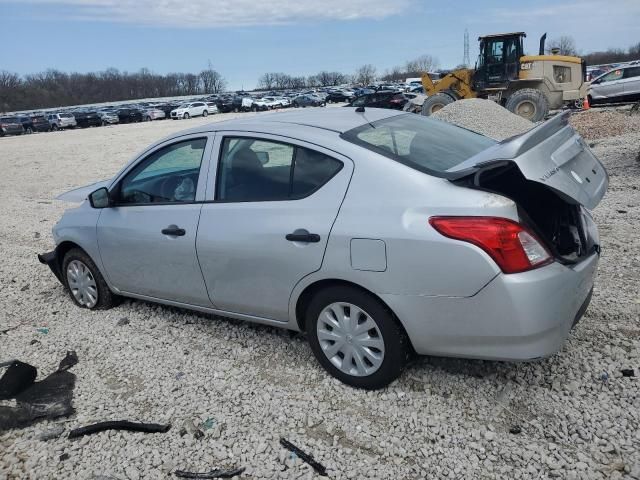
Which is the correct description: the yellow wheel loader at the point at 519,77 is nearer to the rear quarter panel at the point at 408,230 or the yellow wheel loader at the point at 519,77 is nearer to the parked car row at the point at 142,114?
the rear quarter panel at the point at 408,230

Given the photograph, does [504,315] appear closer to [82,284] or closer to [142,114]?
[82,284]

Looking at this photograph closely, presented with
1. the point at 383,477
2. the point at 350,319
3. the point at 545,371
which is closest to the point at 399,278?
the point at 350,319

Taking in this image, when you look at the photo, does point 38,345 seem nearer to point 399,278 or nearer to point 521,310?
point 399,278

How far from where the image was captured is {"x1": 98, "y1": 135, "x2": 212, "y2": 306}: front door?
3779 millimetres

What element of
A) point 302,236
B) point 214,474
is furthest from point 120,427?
point 302,236

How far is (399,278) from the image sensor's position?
2791 mm

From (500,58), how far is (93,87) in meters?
126

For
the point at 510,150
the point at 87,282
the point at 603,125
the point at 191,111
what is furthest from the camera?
the point at 191,111

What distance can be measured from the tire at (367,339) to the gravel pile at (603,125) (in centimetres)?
1340

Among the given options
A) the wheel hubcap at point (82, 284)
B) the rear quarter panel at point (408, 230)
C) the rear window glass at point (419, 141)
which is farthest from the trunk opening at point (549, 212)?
the wheel hubcap at point (82, 284)

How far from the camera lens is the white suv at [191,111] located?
5009cm

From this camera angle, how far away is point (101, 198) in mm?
4348

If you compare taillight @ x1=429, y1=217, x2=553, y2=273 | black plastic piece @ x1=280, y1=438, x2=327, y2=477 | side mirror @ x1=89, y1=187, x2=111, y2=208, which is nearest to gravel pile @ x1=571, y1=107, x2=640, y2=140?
taillight @ x1=429, y1=217, x2=553, y2=273

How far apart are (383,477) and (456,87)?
66.8ft
